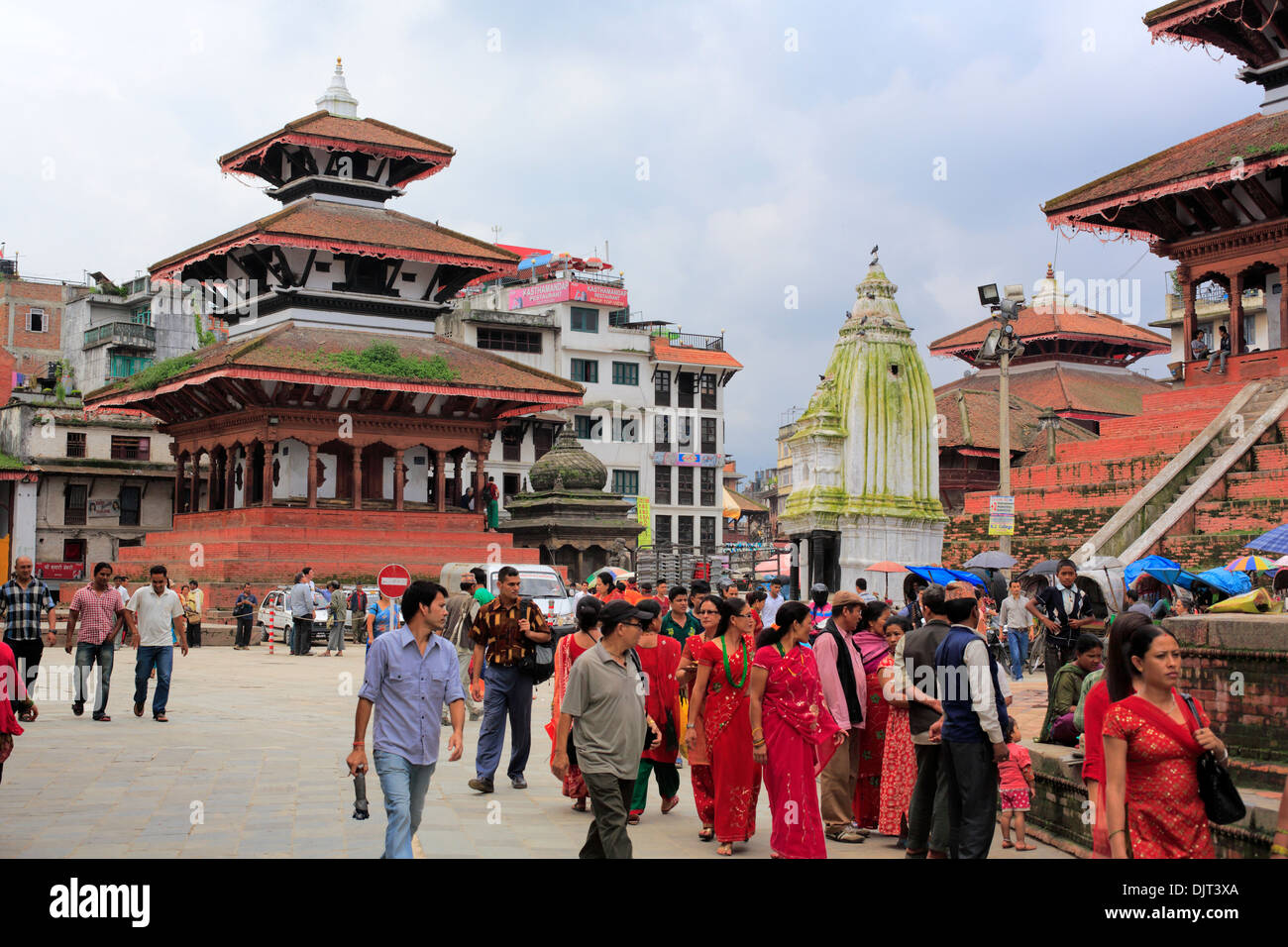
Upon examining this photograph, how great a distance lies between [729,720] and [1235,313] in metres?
25.6

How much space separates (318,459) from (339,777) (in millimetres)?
28979

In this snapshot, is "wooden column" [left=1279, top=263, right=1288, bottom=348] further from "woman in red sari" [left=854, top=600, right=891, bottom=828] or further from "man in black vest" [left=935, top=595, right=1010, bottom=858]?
"man in black vest" [left=935, top=595, right=1010, bottom=858]

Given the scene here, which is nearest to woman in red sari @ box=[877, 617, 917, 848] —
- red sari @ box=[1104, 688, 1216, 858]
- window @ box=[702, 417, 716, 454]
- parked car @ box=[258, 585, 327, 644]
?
red sari @ box=[1104, 688, 1216, 858]

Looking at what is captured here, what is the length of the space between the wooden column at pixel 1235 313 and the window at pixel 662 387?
39.0 metres

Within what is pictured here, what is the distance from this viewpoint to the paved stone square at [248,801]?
29.7 ft

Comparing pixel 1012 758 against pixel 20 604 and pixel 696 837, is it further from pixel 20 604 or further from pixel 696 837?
pixel 20 604

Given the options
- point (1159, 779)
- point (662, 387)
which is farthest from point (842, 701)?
point (662, 387)

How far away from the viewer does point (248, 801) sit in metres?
10.6

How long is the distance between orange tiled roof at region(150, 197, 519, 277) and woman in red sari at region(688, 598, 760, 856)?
3133cm

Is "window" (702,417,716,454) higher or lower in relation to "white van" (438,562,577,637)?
higher

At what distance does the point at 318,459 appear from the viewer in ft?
131

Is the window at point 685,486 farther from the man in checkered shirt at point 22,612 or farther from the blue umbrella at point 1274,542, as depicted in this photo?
the man in checkered shirt at point 22,612

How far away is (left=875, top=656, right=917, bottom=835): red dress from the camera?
9484 mm

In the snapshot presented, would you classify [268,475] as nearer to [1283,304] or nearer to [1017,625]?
[1017,625]
